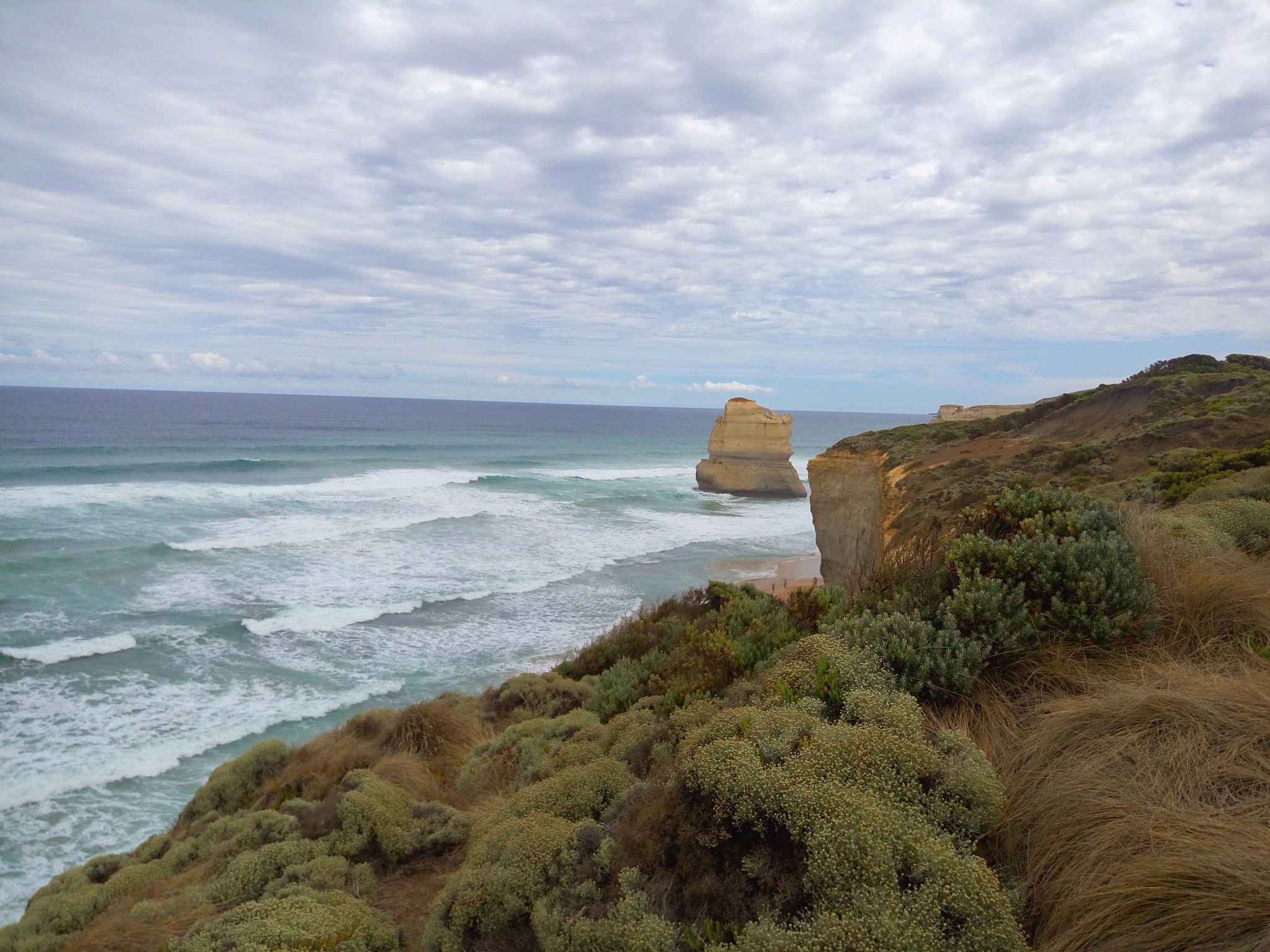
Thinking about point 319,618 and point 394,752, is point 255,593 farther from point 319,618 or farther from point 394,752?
point 394,752

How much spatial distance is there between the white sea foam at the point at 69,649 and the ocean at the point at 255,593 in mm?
65

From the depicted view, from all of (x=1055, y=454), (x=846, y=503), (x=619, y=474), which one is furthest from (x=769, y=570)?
(x=619, y=474)

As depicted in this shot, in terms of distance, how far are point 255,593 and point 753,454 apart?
35.4m

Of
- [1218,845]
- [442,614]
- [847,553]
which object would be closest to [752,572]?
[847,553]

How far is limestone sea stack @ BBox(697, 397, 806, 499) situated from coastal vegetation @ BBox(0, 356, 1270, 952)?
4281 centimetres

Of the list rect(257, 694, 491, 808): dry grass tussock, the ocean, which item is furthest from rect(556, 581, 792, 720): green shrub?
the ocean

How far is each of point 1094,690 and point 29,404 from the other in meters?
139

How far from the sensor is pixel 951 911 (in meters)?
2.58

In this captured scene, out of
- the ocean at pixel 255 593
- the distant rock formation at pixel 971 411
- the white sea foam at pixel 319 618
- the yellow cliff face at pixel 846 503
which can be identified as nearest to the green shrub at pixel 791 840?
Result: the ocean at pixel 255 593

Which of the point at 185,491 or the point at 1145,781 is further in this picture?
the point at 185,491

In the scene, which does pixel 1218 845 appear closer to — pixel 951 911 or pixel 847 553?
pixel 951 911

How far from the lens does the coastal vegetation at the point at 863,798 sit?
2662 millimetres

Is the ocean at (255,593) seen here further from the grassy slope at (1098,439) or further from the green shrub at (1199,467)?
the green shrub at (1199,467)

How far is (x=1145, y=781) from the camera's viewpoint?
3.11 meters
